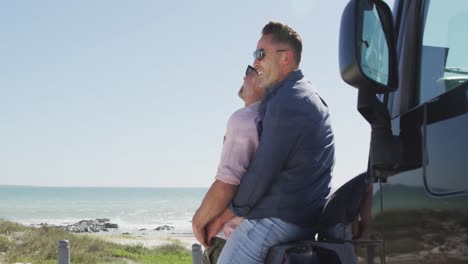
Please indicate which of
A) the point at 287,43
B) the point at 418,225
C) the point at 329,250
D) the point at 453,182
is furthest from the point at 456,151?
the point at 287,43

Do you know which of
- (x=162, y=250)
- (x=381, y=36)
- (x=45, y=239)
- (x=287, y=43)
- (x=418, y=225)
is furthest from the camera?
(x=162, y=250)

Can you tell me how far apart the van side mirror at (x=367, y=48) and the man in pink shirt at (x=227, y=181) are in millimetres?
772

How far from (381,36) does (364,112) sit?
279 millimetres

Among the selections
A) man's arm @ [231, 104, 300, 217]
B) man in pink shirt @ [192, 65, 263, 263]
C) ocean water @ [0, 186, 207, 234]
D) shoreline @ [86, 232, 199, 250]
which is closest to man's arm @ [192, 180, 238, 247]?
man in pink shirt @ [192, 65, 263, 263]

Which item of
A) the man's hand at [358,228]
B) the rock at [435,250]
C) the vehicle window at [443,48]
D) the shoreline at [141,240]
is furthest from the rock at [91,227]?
the rock at [435,250]

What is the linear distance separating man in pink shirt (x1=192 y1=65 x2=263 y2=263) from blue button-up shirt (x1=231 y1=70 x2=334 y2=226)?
11cm

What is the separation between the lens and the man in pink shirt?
8.33ft

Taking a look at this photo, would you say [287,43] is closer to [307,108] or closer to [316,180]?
[307,108]

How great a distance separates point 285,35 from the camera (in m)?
2.61

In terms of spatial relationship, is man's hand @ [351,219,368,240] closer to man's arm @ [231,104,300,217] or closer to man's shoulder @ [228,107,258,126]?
man's arm @ [231,104,300,217]

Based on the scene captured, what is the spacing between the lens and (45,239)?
19.6 meters

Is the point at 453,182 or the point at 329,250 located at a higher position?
the point at 453,182

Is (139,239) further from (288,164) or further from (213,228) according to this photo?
(288,164)

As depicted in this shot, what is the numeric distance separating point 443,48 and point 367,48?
38cm
